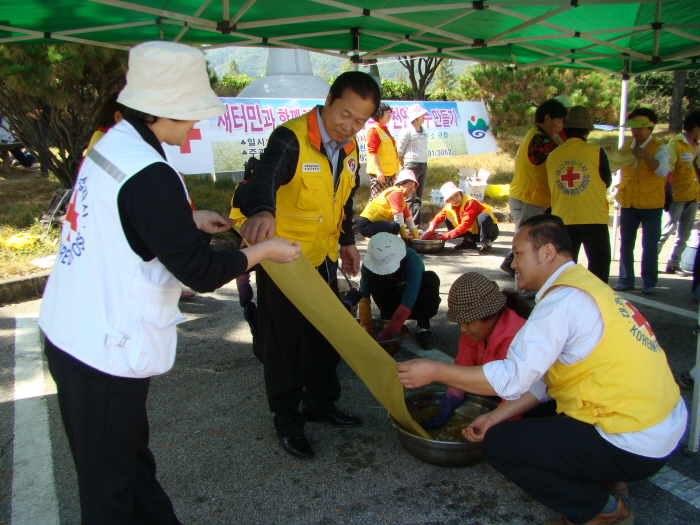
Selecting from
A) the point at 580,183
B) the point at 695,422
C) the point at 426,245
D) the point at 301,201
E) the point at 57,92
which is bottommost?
the point at 695,422

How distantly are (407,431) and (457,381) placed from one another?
2.32 ft

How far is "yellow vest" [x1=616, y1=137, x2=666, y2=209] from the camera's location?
528cm

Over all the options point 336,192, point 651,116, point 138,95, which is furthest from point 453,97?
point 138,95

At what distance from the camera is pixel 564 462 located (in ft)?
6.55

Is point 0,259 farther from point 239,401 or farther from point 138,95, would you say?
point 138,95

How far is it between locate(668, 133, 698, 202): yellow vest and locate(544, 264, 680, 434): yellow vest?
14.7 ft

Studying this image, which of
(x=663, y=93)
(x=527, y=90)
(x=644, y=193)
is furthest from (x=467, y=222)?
(x=663, y=93)

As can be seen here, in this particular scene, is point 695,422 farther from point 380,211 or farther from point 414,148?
point 414,148

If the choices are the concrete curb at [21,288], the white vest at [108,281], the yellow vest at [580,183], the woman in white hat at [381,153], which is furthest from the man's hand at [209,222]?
the woman in white hat at [381,153]

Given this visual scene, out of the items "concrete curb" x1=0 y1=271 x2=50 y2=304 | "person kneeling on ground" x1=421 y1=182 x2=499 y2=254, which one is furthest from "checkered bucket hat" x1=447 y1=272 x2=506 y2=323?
"person kneeling on ground" x1=421 y1=182 x2=499 y2=254

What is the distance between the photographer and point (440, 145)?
10992 millimetres

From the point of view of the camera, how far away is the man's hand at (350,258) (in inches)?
128

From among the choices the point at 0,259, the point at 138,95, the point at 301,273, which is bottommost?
the point at 0,259

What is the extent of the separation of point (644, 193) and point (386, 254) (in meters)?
3.00
